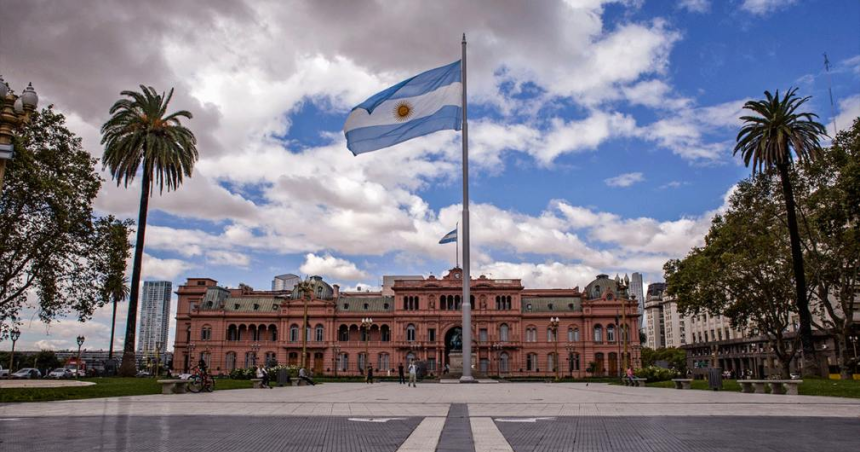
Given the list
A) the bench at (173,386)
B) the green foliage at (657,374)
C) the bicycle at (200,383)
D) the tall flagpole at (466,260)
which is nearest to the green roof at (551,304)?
the green foliage at (657,374)

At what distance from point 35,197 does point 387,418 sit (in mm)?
25864

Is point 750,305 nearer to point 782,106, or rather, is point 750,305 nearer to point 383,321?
point 782,106

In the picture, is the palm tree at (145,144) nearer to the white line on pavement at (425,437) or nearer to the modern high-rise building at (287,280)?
the white line on pavement at (425,437)

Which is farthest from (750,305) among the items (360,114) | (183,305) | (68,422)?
(183,305)

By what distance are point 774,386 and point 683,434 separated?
1758 centimetres

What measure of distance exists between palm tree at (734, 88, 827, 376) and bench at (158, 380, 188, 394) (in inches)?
1302

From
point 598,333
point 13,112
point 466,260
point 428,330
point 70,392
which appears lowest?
point 70,392

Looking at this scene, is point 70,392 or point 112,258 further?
point 112,258

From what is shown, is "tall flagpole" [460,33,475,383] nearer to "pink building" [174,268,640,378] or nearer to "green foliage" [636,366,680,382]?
"green foliage" [636,366,680,382]

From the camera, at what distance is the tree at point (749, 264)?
46.4 metres

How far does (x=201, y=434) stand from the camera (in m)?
10.9

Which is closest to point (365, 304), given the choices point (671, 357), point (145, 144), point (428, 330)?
point (428, 330)

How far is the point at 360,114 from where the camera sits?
96.9ft

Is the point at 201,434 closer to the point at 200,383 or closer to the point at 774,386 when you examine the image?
the point at 200,383
